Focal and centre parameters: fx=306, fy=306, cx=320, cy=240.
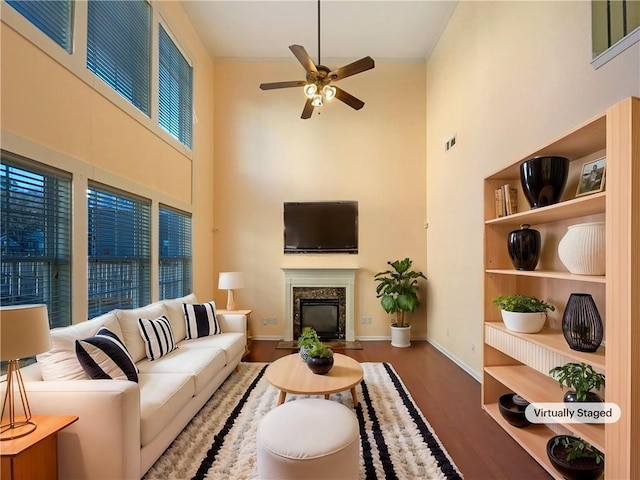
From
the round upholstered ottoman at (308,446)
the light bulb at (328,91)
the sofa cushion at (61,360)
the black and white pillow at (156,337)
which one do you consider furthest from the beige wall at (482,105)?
the sofa cushion at (61,360)

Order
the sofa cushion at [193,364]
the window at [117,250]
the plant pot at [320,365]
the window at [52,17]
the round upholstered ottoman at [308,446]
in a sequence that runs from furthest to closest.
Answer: the window at [117,250]
the plant pot at [320,365]
the sofa cushion at [193,364]
the window at [52,17]
the round upholstered ottoman at [308,446]

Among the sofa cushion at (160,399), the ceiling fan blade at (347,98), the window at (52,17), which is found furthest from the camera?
the ceiling fan blade at (347,98)

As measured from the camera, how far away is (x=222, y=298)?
5176 millimetres

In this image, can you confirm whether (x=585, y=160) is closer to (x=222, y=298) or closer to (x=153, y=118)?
(x=153, y=118)

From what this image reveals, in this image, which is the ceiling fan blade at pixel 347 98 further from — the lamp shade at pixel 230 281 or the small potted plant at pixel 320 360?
the lamp shade at pixel 230 281

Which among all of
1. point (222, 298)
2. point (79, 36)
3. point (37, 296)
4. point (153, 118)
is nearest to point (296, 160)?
point (153, 118)

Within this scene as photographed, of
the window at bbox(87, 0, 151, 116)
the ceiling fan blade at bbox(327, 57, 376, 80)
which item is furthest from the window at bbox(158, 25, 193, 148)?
the ceiling fan blade at bbox(327, 57, 376, 80)

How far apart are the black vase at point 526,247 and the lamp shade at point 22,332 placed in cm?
295

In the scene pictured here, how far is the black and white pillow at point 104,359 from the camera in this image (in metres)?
1.85

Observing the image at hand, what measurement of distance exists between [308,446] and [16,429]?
1.42 metres

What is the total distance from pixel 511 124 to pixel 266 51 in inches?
156

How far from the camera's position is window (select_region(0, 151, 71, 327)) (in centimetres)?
192

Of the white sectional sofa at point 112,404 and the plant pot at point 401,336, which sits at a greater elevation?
the white sectional sofa at point 112,404

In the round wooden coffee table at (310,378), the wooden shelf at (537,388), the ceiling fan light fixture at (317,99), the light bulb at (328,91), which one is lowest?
the round wooden coffee table at (310,378)
